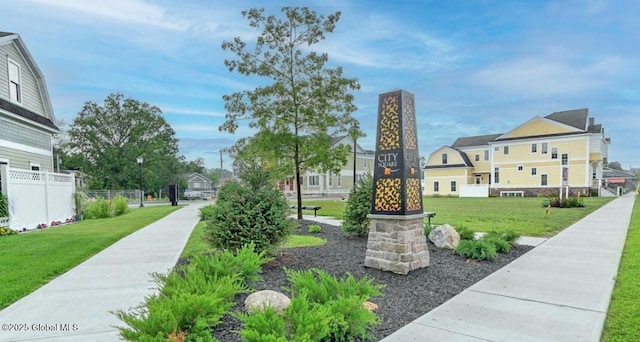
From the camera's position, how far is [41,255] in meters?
6.30

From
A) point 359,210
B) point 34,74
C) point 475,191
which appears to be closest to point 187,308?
point 359,210

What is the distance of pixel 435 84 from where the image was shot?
18.9 metres

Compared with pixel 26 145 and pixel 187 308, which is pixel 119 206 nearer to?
pixel 26 145

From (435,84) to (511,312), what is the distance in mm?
17300

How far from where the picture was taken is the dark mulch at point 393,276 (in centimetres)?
340

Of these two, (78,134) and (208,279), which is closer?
(208,279)

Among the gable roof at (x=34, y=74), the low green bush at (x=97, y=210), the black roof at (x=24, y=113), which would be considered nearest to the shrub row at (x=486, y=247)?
the black roof at (x=24, y=113)

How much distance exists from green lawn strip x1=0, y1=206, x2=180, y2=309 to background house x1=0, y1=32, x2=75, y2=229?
2123 millimetres

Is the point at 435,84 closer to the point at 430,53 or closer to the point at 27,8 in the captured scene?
the point at 430,53

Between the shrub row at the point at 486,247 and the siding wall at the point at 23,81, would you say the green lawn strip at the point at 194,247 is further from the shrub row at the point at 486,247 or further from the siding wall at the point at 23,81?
the siding wall at the point at 23,81

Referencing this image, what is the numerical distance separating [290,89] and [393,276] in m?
7.87

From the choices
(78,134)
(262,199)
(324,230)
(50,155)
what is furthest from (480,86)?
(78,134)

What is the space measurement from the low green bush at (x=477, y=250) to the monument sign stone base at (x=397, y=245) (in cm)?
109

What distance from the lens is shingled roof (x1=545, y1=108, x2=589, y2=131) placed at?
31683mm
